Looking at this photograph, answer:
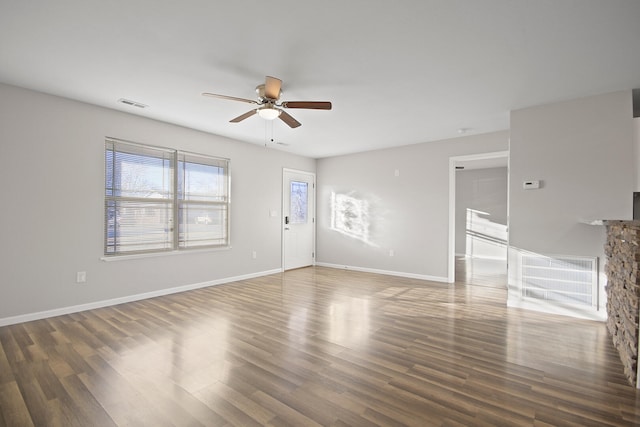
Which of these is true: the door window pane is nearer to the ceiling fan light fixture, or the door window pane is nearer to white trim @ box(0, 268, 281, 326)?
white trim @ box(0, 268, 281, 326)

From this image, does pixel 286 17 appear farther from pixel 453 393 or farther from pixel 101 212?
pixel 101 212

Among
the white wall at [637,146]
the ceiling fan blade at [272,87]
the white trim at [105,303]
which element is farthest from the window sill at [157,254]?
the white wall at [637,146]

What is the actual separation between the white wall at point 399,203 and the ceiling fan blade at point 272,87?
3597mm

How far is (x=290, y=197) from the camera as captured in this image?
6.72 metres

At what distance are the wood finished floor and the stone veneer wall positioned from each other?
150mm

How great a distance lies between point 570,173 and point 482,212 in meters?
5.12

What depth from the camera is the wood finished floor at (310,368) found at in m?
1.82

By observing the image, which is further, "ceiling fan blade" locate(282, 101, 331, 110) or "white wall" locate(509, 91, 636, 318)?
"white wall" locate(509, 91, 636, 318)

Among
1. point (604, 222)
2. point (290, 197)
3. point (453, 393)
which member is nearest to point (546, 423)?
point (453, 393)

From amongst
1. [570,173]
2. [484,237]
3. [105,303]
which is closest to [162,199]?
[105,303]

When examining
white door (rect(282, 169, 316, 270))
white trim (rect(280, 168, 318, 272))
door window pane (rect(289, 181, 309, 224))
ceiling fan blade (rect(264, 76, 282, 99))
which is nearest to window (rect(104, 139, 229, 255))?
white trim (rect(280, 168, 318, 272))

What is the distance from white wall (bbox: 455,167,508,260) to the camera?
8.16m

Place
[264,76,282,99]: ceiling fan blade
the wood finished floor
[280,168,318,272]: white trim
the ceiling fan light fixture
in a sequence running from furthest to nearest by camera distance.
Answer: [280,168,318,272]: white trim → the ceiling fan light fixture → [264,76,282,99]: ceiling fan blade → the wood finished floor

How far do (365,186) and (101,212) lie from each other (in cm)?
468
